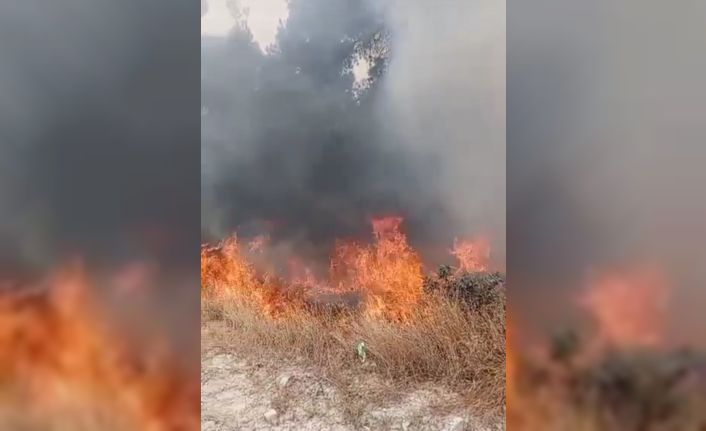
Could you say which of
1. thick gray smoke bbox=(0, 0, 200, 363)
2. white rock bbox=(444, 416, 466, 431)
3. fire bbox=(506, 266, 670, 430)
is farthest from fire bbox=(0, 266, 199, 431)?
white rock bbox=(444, 416, 466, 431)

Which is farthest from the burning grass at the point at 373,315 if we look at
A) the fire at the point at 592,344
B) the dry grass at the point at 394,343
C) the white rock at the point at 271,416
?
the fire at the point at 592,344

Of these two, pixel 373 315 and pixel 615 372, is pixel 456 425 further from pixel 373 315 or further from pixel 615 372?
pixel 615 372

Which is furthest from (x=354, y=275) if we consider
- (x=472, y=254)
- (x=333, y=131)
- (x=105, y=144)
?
(x=105, y=144)

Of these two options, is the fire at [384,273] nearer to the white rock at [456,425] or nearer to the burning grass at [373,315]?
the burning grass at [373,315]

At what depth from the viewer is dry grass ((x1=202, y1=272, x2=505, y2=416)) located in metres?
1.65

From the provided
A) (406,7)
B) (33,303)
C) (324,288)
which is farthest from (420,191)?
(33,303)

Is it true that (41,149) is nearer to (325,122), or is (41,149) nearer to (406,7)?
(325,122)

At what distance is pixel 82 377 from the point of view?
860mm

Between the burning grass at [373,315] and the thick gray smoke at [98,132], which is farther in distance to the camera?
the burning grass at [373,315]

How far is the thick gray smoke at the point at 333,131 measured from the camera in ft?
5.62

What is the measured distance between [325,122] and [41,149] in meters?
1.08

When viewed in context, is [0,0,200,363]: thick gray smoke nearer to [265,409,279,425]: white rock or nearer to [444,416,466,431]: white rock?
[265,409,279,425]: white rock

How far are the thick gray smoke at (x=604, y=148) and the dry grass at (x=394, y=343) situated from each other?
806 millimetres

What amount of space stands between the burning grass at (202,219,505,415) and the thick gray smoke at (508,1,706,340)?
0.81 meters
